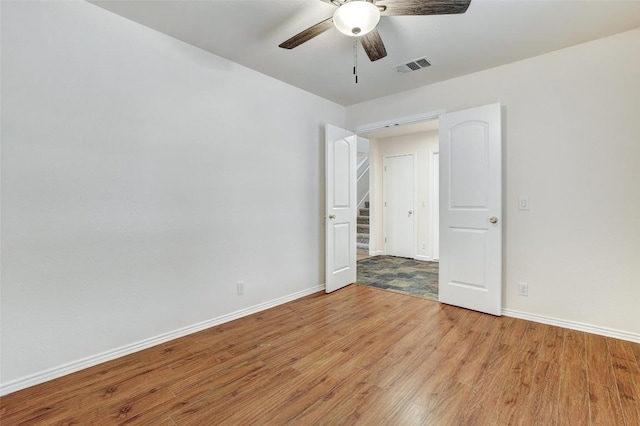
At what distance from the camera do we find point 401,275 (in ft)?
14.9

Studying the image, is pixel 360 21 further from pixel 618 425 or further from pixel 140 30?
pixel 618 425

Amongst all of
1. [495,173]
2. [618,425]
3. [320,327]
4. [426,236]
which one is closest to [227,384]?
[320,327]

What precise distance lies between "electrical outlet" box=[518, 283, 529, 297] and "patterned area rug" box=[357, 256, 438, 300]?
0.86 metres

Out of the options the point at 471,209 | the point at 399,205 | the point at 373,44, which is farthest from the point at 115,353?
the point at 399,205

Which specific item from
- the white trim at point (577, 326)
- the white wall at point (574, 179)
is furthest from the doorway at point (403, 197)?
the white wall at point (574, 179)

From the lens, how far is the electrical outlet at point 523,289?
284cm

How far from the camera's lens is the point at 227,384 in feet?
6.05

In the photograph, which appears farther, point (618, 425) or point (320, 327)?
point (320, 327)

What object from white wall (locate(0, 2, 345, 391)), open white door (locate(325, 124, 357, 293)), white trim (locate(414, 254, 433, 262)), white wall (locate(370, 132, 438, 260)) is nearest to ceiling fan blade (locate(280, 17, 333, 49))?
white wall (locate(0, 2, 345, 391))

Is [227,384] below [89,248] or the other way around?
below

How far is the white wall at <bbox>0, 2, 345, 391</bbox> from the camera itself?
71.9 inches

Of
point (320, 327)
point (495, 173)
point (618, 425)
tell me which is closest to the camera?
point (618, 425)

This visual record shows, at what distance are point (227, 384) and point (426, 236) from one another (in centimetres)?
482

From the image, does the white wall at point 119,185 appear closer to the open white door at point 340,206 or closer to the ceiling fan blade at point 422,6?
the open white door at point 340,206
